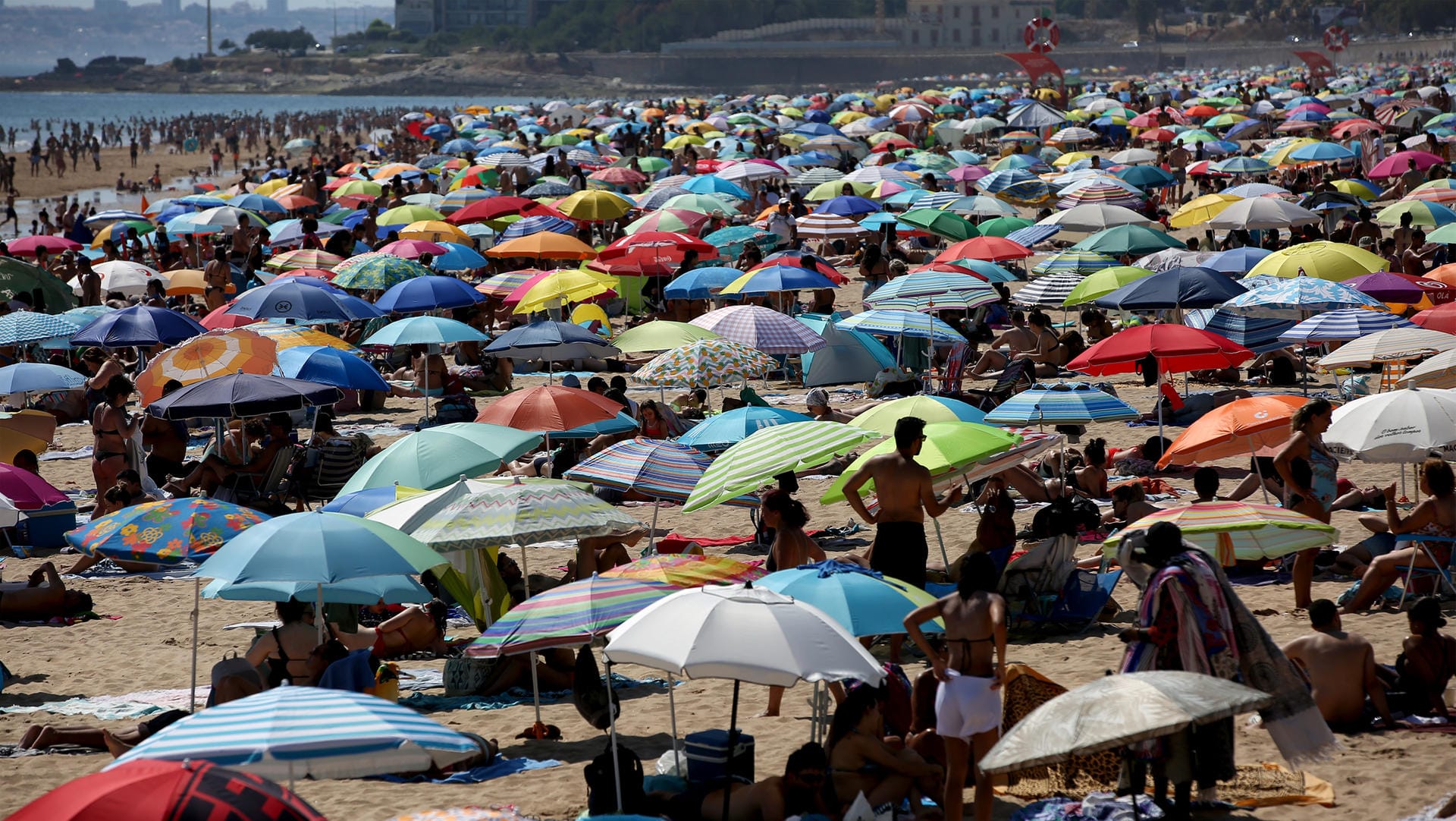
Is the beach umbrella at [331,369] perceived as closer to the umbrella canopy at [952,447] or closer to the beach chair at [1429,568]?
the umbrella canopy at [952,447]

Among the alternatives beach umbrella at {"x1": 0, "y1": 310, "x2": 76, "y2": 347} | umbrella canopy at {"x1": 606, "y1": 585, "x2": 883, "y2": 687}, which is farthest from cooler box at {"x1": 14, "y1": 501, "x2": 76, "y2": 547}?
umbrella canopy at {"x1": 606, "y1": 585, "x2": 883, "y2": 687}

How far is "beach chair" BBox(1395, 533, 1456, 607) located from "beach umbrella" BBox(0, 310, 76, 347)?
11.0 m

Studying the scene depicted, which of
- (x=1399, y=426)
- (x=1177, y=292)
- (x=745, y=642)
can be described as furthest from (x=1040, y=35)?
(x=745, y=642)

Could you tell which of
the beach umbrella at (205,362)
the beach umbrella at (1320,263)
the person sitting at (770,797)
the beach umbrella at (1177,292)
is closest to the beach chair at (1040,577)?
the person sitting at (770,797)

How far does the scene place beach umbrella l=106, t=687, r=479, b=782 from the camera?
3.86m

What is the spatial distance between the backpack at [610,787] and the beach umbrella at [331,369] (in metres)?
6.20

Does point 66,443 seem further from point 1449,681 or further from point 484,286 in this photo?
point 1449,681

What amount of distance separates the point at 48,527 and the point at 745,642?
730 centimetres

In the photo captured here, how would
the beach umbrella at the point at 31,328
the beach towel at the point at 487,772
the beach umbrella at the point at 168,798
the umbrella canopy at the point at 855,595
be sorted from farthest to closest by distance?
1. the beach umbrella at the point at 31,328
2. the beach towel at the point at 487,772
3. the umbrella canopy at the point at 855,595
4. the beach umbrella at the point at 168,798

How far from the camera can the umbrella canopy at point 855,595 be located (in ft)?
18.2

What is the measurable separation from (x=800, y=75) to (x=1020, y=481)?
3721 inches

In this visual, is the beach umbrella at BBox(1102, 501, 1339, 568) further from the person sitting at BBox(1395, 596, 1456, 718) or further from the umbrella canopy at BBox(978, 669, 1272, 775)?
the umbrella canopy at BBox(978, 669, 1272, 775)

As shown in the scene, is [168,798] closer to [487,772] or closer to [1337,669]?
[487,772]

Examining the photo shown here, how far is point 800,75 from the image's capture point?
101438 millimetres
